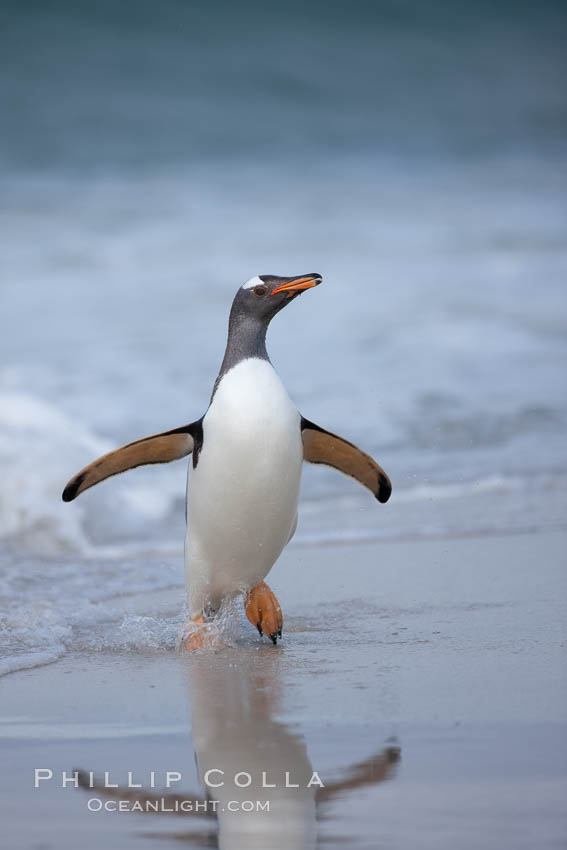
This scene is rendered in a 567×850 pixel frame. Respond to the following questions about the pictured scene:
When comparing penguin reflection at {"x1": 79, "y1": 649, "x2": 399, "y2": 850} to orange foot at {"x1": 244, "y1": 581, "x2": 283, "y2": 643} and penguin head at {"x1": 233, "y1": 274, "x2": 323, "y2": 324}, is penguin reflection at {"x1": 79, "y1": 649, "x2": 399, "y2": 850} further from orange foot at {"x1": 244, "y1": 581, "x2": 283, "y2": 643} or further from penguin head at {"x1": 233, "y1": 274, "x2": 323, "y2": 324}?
penguin head at {"x1": 233, "y1": 274, "x2": 323, "y2": 324}

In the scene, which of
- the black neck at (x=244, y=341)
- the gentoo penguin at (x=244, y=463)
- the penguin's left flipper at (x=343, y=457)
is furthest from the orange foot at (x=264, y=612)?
the black neck at (x=244, y=341)

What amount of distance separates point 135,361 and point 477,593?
29.9ft

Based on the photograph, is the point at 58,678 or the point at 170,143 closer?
the point at 58,678

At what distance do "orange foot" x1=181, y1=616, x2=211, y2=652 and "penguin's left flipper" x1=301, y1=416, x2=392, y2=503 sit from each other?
2.26ft

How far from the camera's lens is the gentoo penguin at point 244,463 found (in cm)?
347

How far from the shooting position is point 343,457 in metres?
3.85

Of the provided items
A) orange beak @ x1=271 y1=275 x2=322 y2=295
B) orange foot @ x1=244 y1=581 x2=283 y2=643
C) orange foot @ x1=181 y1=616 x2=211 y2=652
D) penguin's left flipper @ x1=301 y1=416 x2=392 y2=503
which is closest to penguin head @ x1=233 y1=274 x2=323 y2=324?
orange beak @ x1=271 y1=275 x2=322 y2=295

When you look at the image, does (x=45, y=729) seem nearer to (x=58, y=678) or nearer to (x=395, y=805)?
(x=58, y=678)

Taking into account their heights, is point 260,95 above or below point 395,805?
above

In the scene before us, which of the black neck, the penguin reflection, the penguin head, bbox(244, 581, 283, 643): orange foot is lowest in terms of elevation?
the penguin reflection

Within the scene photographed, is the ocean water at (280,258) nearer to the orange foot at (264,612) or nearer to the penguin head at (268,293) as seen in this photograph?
the orange foot at (264,612)

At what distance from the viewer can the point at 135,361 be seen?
1270cm

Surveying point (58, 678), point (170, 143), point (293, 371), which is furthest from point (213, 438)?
point (170, 143)

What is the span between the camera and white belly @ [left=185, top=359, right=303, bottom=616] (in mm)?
3463
